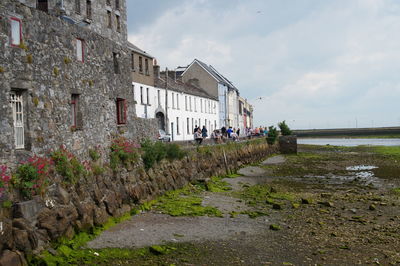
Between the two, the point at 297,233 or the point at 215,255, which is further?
the point at 297,233

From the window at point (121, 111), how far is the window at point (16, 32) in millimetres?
8767

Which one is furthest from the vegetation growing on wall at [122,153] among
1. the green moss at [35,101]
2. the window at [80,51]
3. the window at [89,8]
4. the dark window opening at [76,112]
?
the window at [89,8]

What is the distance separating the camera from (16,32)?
12.8 meters

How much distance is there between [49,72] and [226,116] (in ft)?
220

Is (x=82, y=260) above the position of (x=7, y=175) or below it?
below

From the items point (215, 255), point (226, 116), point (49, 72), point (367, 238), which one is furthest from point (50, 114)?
point (226, 116)

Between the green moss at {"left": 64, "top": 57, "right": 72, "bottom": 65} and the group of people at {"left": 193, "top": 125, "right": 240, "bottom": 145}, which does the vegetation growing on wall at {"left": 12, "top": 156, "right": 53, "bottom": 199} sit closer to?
the green moss at {"left": 64, "top": 57, "right": 72, "bottom": 65}

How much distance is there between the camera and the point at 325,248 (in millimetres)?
13398

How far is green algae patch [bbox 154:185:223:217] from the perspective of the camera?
1809 centimetres

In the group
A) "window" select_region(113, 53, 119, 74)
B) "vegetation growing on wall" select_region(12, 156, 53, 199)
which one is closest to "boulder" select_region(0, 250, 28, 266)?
"vegetation growing on wall" select_region(12, 156, 53, 199)

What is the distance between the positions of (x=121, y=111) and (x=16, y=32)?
30.0 feet

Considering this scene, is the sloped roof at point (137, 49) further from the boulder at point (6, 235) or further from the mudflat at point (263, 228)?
the boulder at point (6, 235)

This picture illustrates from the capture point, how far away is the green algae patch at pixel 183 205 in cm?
1809

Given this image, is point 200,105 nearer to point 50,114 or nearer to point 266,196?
point 266,196
